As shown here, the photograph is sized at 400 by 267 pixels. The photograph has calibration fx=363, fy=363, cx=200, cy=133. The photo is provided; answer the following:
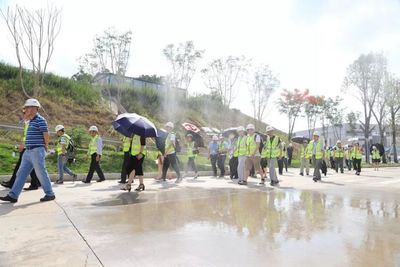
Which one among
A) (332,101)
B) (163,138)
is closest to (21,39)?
(163,138)

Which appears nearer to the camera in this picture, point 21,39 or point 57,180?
point 57,180

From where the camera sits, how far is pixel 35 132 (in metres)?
6.37

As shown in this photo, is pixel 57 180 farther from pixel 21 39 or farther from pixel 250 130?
pixel 21 39

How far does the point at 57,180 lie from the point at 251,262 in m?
8.24

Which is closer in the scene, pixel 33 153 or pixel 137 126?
pixel 33 153

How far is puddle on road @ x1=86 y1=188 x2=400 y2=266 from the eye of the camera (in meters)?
3.29

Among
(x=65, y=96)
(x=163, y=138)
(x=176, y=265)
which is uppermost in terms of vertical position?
(x=65, y=96)

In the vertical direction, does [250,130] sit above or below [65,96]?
A: below

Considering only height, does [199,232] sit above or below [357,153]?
below

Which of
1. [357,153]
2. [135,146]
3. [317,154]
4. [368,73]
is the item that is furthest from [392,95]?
[135,146]

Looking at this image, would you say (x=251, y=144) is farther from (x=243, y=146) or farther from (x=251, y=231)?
(x=251, y=231)

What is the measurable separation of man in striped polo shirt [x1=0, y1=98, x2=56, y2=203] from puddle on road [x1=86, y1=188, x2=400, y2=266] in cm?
129

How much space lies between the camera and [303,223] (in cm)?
474

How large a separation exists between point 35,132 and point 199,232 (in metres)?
3.78
